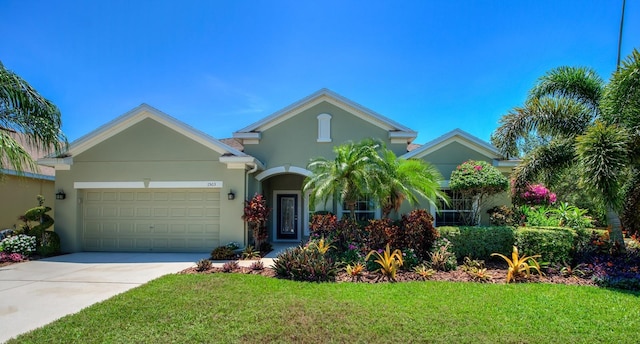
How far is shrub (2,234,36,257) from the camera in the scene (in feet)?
38.5

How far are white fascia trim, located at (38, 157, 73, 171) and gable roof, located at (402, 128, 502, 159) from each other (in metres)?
13.4

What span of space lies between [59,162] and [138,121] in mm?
3504

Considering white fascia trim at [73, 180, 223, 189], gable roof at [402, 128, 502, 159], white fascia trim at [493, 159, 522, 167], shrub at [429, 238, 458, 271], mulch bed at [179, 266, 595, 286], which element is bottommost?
mulch bed at [179, 266, 595, 286]

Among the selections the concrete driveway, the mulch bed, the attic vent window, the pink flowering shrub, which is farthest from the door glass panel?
the pink flowering shrub

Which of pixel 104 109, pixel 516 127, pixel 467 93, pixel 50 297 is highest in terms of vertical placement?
pixel 467 93

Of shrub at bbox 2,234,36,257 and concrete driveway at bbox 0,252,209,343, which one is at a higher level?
shrub at bbox 2,234,36,257

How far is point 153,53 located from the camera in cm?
1284

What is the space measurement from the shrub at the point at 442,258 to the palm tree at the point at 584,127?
12.1ft

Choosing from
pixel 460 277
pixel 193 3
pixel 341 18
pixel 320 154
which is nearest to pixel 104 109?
pixel 193 3

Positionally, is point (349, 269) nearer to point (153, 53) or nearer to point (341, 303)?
point (341, 303)

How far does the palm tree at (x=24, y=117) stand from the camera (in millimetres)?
8812

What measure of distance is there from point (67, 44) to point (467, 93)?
57.7ft

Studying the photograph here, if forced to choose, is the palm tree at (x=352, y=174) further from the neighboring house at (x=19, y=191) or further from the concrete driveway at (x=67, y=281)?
the neighboring house at (x=19, y=191)

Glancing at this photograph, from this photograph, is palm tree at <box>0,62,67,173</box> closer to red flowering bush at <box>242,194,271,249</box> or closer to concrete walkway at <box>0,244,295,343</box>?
concrete walkway at <box>0,244,295,343</box>
